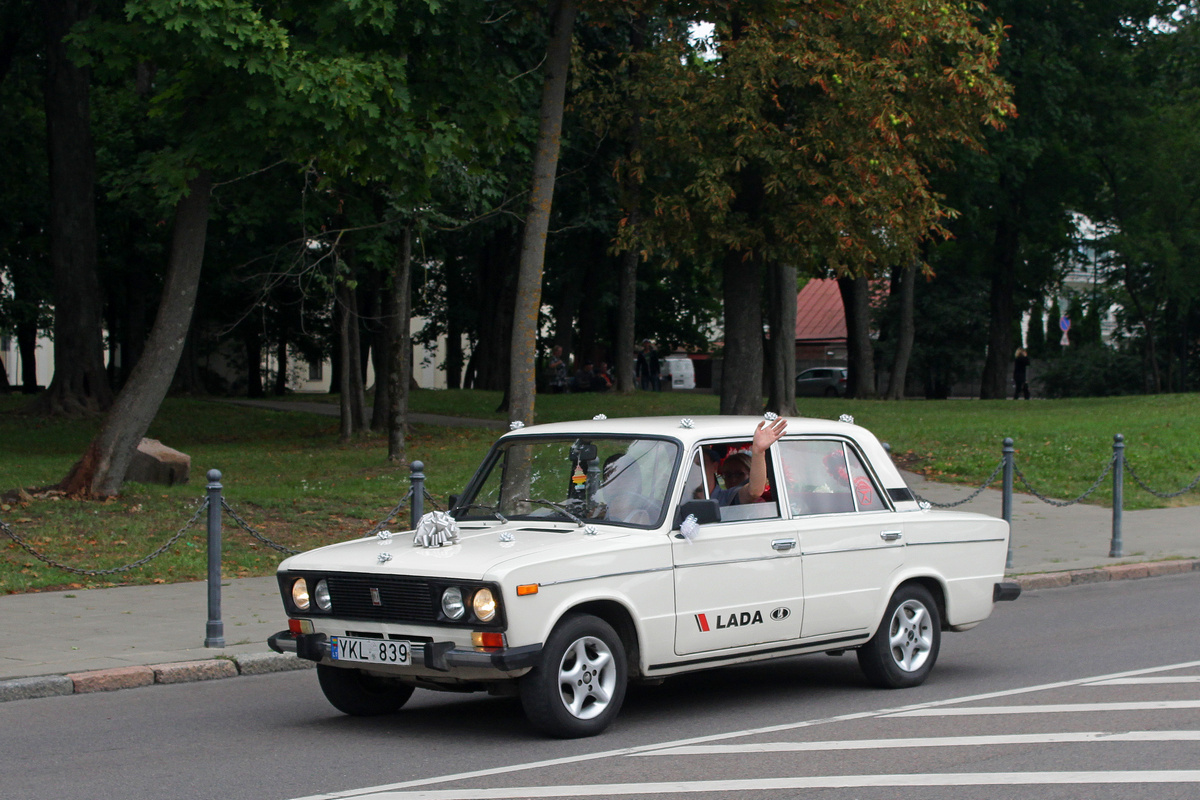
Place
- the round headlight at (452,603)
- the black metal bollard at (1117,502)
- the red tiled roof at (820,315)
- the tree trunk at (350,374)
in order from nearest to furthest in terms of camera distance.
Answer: the round headlight at (452,603) < the black metal bollard at (1117,502) < the tree trunk at (350,374) < the red tiled roof at (820,315)

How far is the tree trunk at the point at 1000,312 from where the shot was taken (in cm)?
4616

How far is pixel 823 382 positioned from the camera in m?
65.4

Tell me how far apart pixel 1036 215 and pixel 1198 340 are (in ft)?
36.5

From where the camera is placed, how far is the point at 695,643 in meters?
7.44

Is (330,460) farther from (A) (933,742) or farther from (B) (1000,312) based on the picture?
(B) (1000,312)

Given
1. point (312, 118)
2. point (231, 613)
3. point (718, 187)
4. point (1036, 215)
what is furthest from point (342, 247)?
point (1036, 215)

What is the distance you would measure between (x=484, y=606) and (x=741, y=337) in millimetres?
18019

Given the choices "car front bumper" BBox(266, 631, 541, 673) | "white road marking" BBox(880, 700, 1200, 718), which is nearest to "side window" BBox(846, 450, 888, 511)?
"white road marking" BBox(880, 700, 1200, 718)

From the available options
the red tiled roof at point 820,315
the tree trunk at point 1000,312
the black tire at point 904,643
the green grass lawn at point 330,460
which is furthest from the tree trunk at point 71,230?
the red tiled roof at point 820,315

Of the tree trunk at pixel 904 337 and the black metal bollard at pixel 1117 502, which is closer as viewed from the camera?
the black metal bollard at pixel 1117 502

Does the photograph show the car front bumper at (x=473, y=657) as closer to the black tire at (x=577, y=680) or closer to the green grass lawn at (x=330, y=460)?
the black tire at (x=577, y=680)

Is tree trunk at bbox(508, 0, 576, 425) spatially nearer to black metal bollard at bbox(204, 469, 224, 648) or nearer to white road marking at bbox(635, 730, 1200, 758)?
black metal bollard at bbox(204, 469, 224, 648)

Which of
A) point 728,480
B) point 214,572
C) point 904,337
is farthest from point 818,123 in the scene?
point 904,337

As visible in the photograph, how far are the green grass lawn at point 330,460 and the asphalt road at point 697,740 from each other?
505 centimetres
